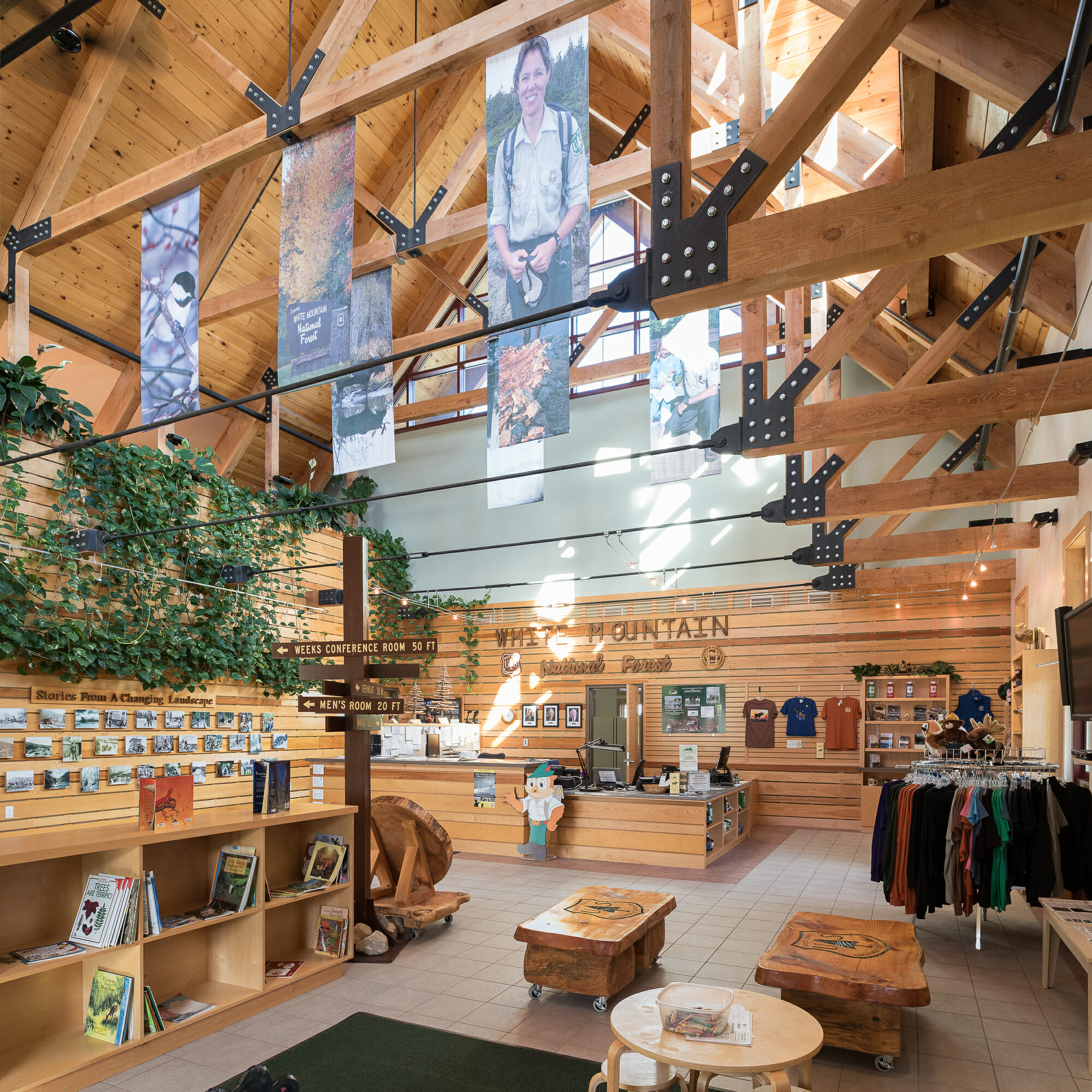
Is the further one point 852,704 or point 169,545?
point 852,704

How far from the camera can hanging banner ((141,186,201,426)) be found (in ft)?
18.5

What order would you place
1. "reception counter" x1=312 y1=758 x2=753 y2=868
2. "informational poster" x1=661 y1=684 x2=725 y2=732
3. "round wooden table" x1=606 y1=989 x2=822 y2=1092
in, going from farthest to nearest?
"informational poster" x1=661 y1=684 x2=725 y2=732, "reception counter" x1=312 y1=758 x2=753 y2=868, "round wooden table" x1=606 y1=989 x2=822 y2=1092

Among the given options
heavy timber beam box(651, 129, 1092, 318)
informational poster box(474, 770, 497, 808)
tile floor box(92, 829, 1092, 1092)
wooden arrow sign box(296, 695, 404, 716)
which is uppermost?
heavy timber beam box(651, 129, 1092, 318)

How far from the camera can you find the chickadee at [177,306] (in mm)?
5738

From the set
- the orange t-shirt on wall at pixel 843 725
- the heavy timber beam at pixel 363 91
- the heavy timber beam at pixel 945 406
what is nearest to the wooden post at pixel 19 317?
the heavy timber beam at pixel 363 91

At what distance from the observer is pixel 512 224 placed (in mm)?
4680

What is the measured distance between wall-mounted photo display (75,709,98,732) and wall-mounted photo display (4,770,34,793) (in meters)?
0.60

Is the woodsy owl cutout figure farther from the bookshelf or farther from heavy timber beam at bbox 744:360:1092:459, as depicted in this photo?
heavy timber beam at bbox 744:360:1092:459

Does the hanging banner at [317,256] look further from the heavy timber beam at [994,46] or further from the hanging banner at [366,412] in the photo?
the heavy timber beam at [994,46]

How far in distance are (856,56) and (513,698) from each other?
11.5 metres

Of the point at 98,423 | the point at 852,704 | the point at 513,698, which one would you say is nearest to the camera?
the point at 98,423

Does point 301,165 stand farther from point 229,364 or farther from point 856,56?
point 229,364

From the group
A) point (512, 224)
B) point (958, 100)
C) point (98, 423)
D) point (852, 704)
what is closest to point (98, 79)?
point (98, 423)

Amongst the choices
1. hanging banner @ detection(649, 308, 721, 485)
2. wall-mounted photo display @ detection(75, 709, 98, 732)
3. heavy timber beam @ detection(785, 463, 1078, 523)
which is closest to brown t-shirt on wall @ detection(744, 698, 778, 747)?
heavy timber beam @ detection(785, 463, 1078, 523)
